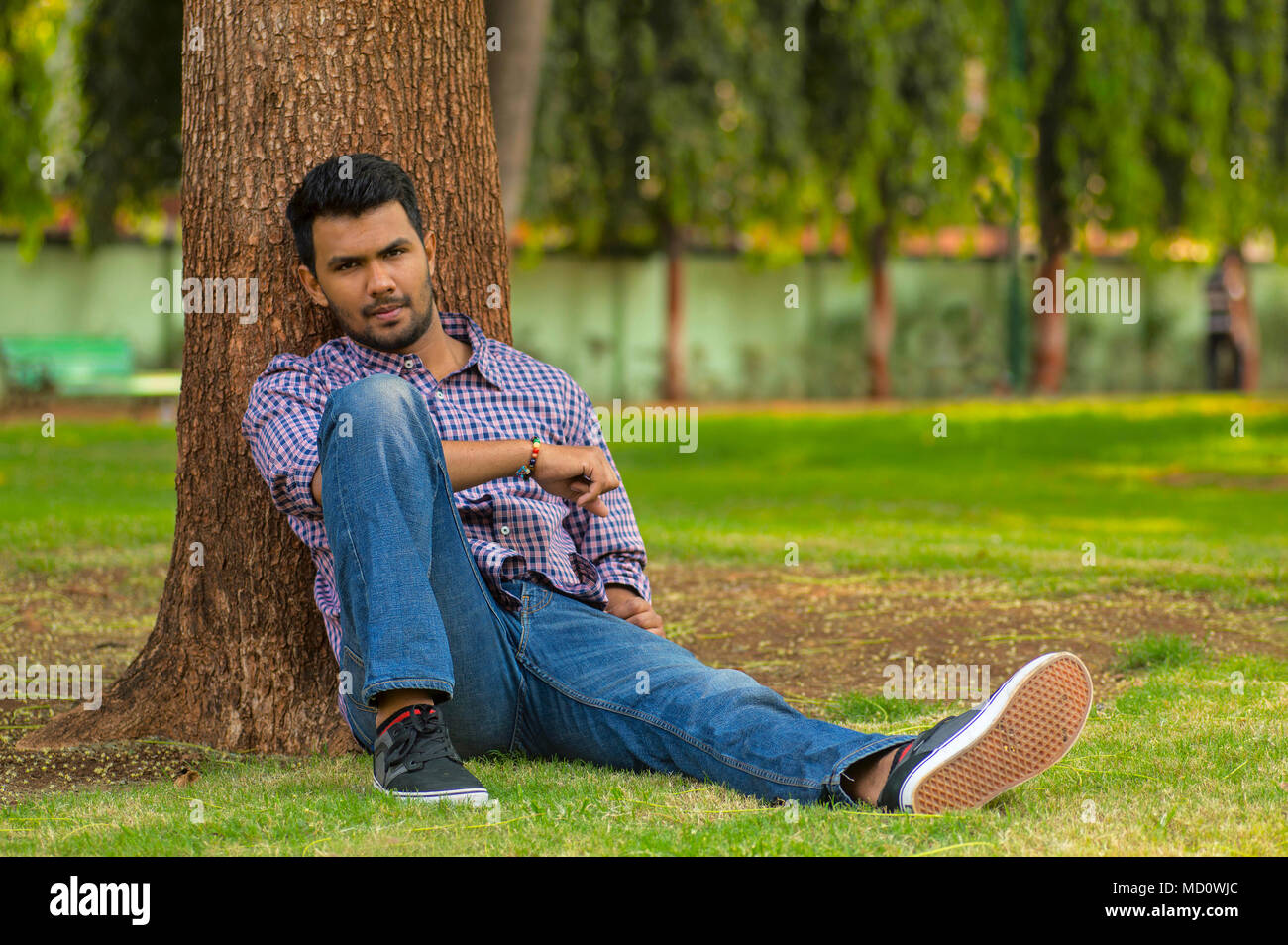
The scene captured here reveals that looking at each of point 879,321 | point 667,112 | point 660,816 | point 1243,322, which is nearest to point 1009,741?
point 660,816

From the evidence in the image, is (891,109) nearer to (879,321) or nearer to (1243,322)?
(879,321)

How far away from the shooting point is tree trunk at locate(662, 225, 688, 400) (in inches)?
787

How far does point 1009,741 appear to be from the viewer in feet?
9.26

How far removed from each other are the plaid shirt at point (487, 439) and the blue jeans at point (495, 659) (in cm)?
10

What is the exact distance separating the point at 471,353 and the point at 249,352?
1.87ft

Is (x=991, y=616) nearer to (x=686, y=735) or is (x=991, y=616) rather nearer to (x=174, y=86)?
(x=686, y=735)

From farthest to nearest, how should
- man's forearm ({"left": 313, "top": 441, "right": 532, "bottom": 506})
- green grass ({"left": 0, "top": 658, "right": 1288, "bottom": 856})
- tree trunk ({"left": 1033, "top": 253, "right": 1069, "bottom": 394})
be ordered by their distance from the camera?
1. tree trunk ({"left": 1033, "top": 253, "right": 1069, "bottom": 394})
2. man's forearm ({"left": 313, "top": 441, "right": 532, "bottom": 506})
3. green grass ({"left": 0, "top": 658, "right": 1288, "bottom": 856})

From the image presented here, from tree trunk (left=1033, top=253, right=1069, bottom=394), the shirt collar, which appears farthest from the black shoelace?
tree trunk (left=1033, top=253, right=1069, bottom=394)

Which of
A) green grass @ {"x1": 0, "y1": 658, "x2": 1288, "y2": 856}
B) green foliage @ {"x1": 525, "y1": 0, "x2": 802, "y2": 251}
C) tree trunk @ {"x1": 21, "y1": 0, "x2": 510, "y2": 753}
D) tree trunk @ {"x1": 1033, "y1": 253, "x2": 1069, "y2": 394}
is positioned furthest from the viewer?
tree trunk @ {"x1": 1033, "y1": 253, "x2": 1069, "y2": 394}

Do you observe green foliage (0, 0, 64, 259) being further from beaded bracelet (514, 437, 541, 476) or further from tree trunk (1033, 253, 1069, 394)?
tree trunk (1033, 253, 1069, 394)

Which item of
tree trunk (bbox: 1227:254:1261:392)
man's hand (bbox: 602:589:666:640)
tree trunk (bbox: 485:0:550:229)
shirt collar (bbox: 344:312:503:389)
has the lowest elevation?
man's hand (bbox: 602:589:666:640)

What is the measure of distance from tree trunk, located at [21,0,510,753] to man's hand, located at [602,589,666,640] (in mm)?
806

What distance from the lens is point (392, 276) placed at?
3.56 m

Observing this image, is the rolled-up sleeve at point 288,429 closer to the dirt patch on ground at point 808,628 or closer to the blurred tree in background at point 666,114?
the dirt patch on ground at point 808,628
